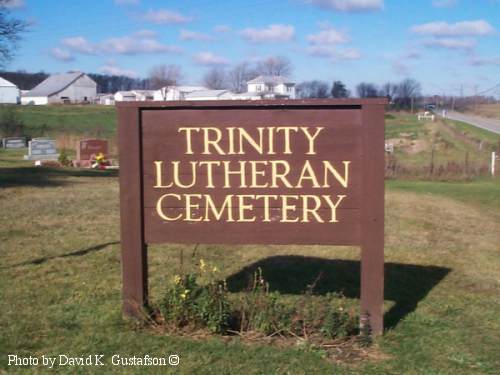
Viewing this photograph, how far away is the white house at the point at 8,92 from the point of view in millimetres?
90438

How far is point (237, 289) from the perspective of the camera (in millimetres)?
6445

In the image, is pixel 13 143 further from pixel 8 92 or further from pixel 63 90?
pixel 63 90

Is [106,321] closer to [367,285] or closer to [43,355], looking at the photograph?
[43,355]

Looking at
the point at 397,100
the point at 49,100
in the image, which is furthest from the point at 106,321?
the point at 49,100

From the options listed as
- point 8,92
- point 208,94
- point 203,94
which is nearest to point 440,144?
point 208,94

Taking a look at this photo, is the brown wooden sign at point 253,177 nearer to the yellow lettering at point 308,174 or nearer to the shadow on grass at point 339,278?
the yellow lettering at point 308,174

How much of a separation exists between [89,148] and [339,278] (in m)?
19.6

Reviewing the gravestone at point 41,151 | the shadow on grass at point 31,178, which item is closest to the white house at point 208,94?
the gravestone at point 41,151

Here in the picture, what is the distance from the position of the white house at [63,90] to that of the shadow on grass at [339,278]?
9275 cm

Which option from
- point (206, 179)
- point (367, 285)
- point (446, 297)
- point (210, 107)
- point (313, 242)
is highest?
point (210, 107)

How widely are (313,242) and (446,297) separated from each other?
1.88 meters

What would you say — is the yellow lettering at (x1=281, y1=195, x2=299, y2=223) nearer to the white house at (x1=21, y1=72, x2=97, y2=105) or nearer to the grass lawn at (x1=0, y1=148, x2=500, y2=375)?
the grass lawn at (x1=0, y1=148, x2=500, y2=375)

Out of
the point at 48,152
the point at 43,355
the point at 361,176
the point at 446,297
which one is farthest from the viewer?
the point at 48,152

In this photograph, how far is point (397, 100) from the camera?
3265 inches
